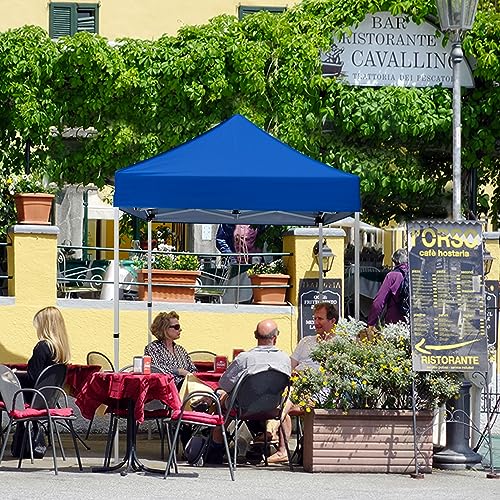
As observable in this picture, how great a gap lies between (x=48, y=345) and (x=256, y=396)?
1701 millimetres

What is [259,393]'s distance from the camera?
1090 cm

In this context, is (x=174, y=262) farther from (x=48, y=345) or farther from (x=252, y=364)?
(x=252, y=364)

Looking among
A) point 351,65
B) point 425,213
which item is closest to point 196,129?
point 351,65

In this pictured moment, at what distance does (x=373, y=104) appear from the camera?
60.2ft

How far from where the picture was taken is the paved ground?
9539mm

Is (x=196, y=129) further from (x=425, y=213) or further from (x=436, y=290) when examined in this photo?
(x=436, y=290)

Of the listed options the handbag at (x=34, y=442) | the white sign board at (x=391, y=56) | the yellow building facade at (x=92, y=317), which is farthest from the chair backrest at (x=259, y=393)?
the white sign board at (x=391, y=56)

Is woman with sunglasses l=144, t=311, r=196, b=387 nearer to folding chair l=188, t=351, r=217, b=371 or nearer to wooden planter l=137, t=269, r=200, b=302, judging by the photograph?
folding chair l=188, t=351, r=217, b=371

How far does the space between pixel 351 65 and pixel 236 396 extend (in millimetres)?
8329

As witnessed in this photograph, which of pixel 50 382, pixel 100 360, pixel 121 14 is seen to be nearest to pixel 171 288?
pixel 100 360

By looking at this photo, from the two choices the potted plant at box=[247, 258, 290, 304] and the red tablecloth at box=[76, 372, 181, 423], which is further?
the potted plant at box=[247, 258, 290, 304]

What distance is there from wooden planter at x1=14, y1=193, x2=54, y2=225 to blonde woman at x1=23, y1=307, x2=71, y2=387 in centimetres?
379

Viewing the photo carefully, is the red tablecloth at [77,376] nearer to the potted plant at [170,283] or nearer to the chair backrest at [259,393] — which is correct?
the chair backrest at [259,393]

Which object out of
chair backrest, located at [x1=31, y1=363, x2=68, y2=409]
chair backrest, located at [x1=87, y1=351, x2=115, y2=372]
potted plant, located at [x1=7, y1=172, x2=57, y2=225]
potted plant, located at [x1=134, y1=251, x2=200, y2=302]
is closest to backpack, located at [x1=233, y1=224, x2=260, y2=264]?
potted plant, located at [x1=134, y1=251, x2=200, y2=302]
